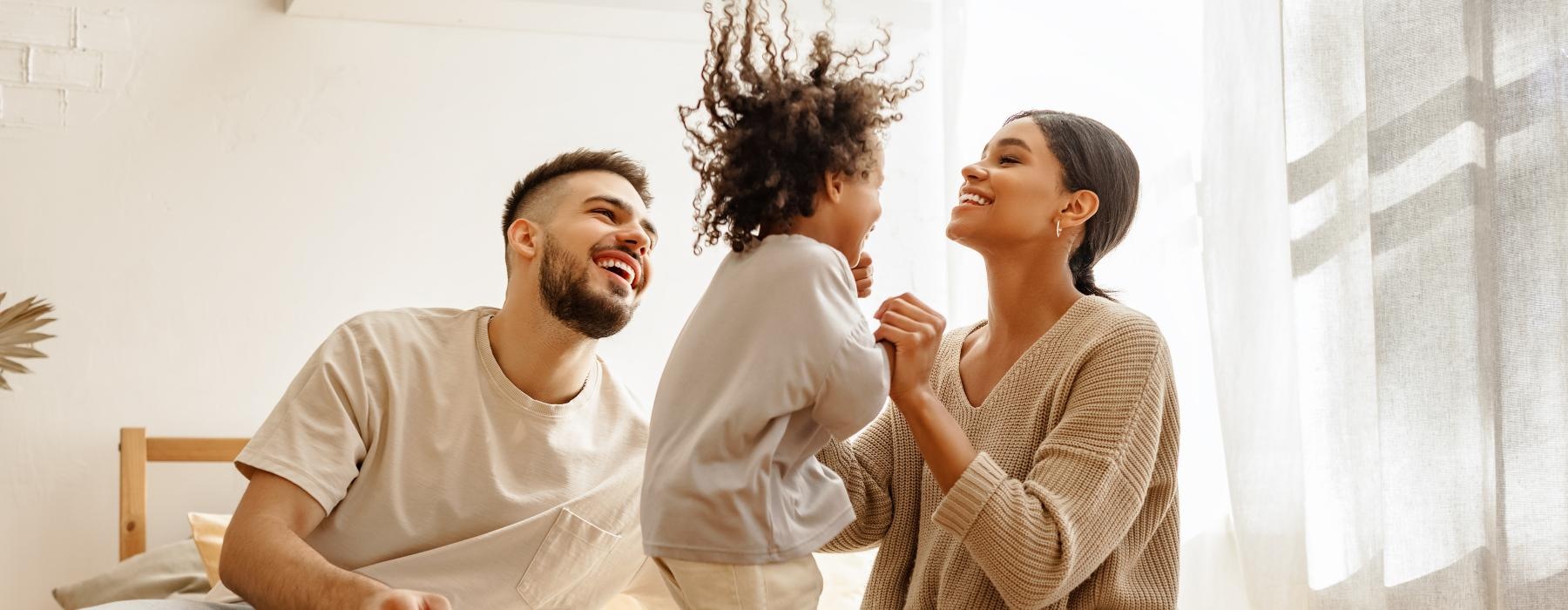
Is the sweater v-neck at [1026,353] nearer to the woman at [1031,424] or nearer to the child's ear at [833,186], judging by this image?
the woman at [1031,424]

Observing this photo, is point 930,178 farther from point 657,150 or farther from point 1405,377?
point 1405,377

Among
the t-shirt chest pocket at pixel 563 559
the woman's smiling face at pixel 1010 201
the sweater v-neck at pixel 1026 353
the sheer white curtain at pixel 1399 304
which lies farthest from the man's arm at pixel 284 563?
the sheer white curtain at pixel 1399 304

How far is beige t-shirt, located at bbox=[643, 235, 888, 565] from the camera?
3.87 feet

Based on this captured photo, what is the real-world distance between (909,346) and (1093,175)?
43 cm

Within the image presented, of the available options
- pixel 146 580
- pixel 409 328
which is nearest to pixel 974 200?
pixel 409 328

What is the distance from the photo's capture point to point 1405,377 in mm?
1550

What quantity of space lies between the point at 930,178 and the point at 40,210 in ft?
7.74

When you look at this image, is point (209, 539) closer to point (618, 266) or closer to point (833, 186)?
point (618, 266)

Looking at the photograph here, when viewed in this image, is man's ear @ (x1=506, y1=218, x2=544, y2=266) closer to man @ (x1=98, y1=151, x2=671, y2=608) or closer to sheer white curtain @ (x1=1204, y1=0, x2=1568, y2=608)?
man @ (x1=98, y1=151, x2=671, y2=608)

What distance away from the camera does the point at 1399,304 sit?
61.7 inches

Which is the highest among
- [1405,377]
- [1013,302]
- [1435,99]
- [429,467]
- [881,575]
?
[1435,99]

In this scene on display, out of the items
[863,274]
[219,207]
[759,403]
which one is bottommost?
[759,403]

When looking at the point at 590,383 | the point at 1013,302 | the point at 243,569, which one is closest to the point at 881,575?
the point at 1013,302

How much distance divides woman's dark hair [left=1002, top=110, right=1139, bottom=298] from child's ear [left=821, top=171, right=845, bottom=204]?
0.38 m
